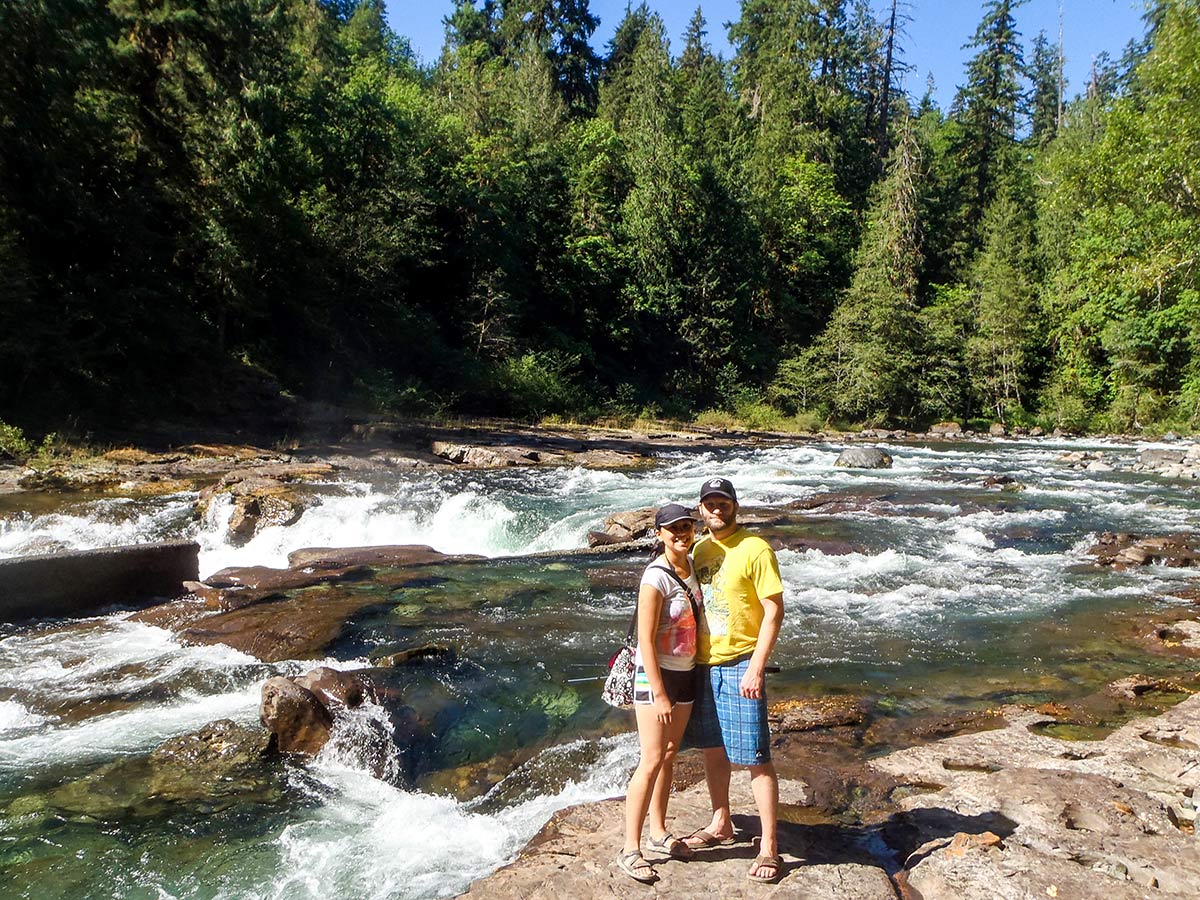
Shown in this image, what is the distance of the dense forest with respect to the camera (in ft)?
60.1

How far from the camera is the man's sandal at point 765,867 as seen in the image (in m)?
3.46

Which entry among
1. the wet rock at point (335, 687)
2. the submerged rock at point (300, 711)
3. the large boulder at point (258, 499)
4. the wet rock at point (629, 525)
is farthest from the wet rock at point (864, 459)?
the submerged rock at point (300, 711)

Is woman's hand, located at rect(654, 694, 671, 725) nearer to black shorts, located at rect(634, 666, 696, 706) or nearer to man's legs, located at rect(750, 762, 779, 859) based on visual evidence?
black shorts, located at rect(634, 666, 696, 706)

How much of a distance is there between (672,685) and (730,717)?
291mm

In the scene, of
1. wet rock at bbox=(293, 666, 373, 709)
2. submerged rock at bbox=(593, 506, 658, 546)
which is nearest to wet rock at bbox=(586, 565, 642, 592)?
submerged rock at bbox=(593, 506, 658, 546)

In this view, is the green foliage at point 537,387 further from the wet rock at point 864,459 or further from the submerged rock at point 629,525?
the submerged rock at point 629,525

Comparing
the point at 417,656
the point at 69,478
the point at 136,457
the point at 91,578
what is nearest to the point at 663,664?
the point at 417,656

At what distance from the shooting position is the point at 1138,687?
643 centimetres

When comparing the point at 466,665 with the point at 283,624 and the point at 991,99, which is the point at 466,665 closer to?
the point at 283,624

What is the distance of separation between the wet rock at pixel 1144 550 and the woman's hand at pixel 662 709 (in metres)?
9.64

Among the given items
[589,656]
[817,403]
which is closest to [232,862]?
[589,656]

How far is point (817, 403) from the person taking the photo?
37.0m

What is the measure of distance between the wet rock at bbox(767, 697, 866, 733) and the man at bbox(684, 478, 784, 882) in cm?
212

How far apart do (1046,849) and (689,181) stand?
36.4 m
